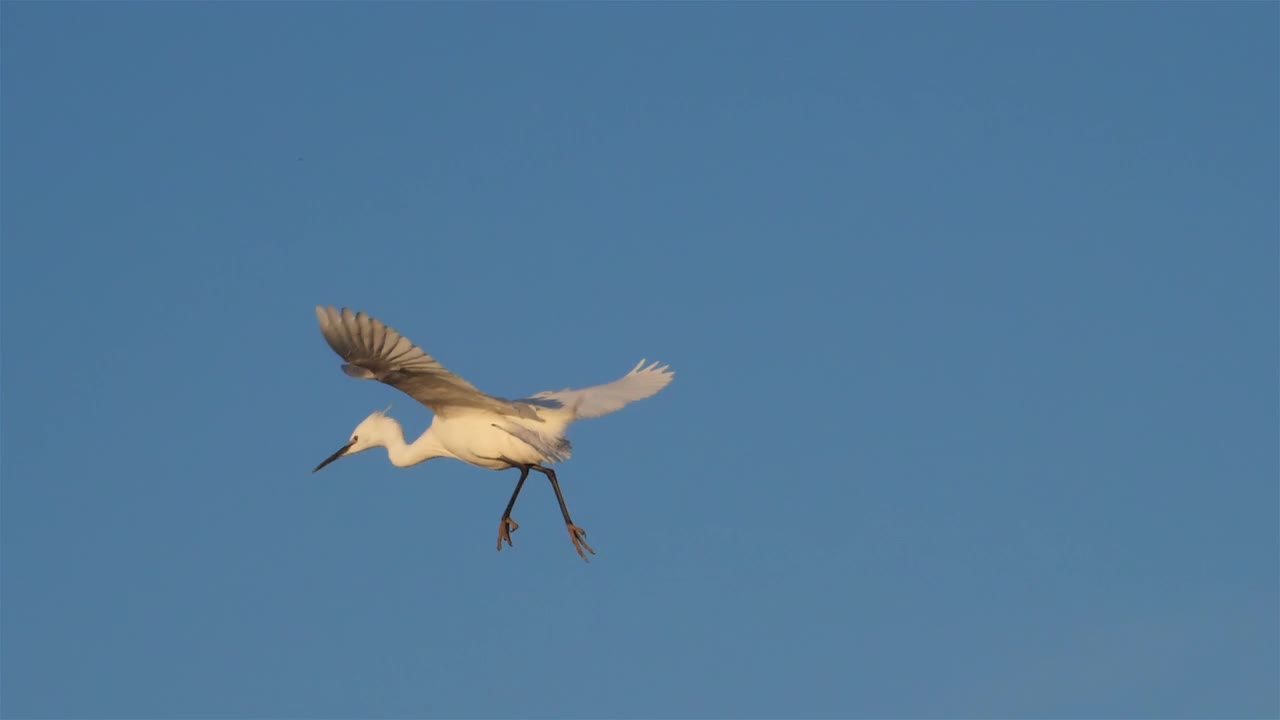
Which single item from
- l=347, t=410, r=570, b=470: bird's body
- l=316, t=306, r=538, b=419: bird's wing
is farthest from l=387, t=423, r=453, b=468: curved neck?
l=316, t=306, r=538, b=419: bird's wing

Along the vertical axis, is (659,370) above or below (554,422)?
above

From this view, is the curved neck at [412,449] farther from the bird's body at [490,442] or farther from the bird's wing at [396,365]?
the bird's wing at [396,365]

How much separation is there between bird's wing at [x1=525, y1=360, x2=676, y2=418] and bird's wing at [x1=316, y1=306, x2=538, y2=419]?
1066 mm

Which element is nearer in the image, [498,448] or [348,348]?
[348,348]

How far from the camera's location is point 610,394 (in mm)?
26250

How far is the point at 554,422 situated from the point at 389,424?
2.79 m

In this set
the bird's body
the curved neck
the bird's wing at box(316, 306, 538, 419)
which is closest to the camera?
the bird's wing at box(316, 306, 538, 419)

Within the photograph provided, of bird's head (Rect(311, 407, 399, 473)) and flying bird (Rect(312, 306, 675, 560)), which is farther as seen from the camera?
bird's head (Rect(311, 407, 399, 473))

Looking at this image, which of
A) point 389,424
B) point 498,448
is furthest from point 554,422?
point 389,424

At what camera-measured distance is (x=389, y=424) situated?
26.4 m

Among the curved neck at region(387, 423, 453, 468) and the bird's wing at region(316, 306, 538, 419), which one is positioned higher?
the curved neck at region(387, 423, 453, 468)

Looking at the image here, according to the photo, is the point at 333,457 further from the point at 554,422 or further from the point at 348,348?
the point at 348,348

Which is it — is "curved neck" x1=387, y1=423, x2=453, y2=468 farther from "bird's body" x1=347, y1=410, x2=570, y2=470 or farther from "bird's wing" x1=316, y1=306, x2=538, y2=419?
"bird's wing" x1=316, y1=306, x2=538, y2=419

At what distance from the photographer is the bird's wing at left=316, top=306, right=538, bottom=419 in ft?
69.8
